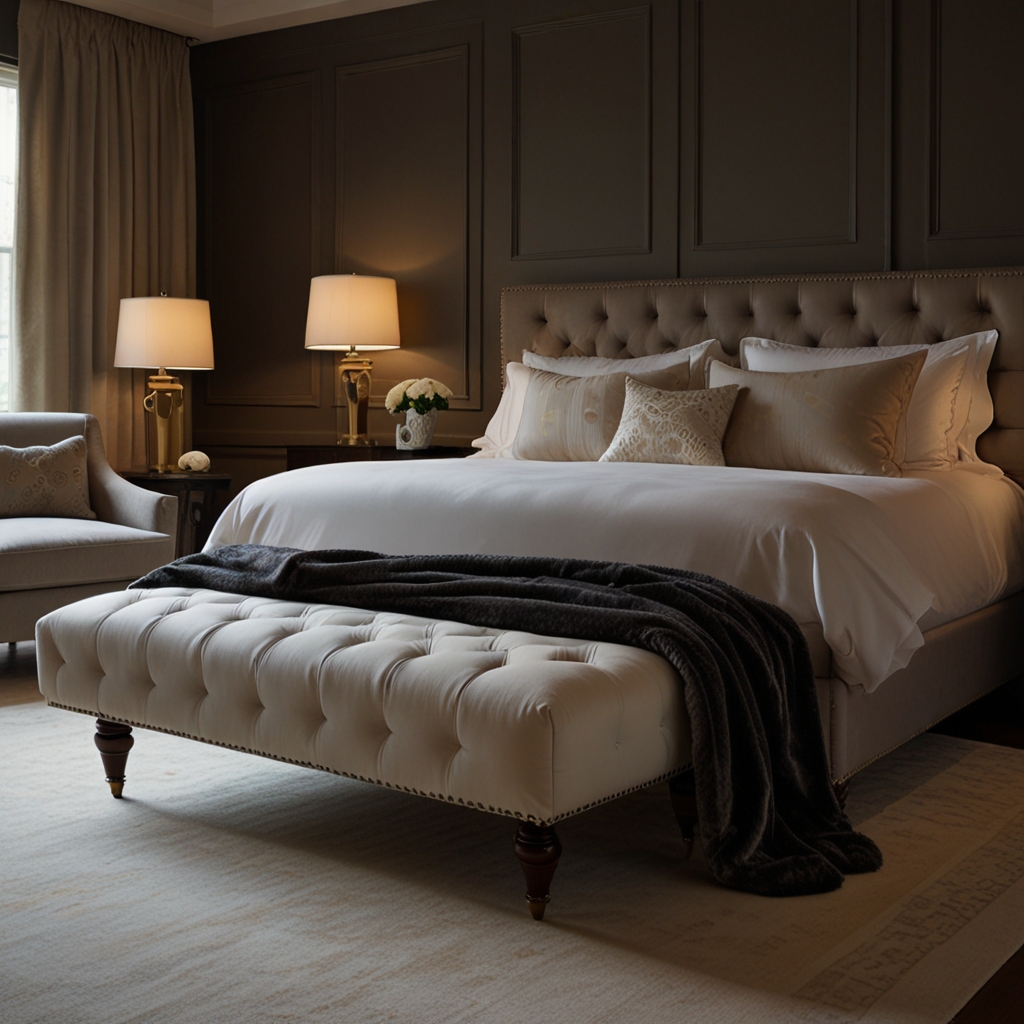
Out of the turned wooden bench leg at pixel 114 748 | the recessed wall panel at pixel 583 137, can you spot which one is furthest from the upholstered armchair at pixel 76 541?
the recessed wall panel at pixel 583 137

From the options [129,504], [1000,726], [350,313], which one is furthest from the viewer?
[350,313]

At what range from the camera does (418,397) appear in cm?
529

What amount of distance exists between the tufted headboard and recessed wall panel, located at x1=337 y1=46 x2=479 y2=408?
0.44 metres

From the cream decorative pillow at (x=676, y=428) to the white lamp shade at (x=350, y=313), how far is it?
5.74 feet

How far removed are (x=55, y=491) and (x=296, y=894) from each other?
9.03ft

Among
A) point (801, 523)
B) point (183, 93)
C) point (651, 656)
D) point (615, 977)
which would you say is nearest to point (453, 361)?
point (183, 93)

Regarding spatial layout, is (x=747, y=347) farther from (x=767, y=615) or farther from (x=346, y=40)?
(x=346, y=40)

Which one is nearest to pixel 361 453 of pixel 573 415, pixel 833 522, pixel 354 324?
pixel 354 324

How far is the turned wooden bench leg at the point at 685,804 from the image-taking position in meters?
2.50

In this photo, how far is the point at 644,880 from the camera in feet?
8.02

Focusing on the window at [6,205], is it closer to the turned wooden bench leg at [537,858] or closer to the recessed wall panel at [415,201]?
the recessed wall panel at [415,201]

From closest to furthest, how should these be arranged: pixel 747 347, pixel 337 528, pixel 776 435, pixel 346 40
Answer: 1. pixel 337 528
2. pixel 776 435
3. pixel 747 347
4. pixel 346 40

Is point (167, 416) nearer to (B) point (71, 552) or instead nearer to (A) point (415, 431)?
(A) point (415, 431)

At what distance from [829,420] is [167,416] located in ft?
10.6
